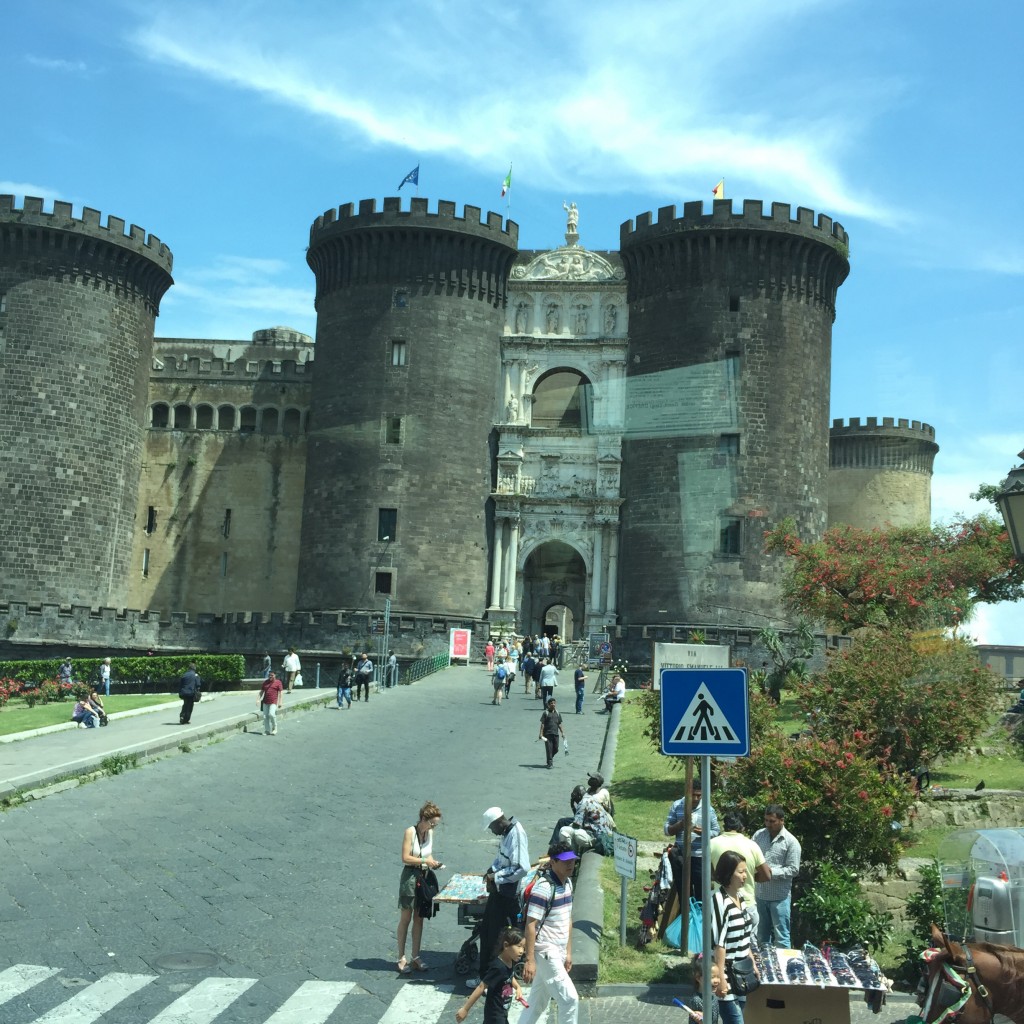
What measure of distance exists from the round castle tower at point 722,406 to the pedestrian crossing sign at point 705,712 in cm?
3709

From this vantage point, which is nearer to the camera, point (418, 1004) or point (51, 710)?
point (418, 1004)

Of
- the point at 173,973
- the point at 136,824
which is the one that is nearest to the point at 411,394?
the point at 136,824

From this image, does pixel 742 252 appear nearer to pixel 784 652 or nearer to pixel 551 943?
pixel 784 652

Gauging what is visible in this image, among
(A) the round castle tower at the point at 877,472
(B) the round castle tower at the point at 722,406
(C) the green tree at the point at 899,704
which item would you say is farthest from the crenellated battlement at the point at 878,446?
(C) the green tree at the point at 899,704

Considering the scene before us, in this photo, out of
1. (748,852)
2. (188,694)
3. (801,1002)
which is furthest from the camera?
(188,694)

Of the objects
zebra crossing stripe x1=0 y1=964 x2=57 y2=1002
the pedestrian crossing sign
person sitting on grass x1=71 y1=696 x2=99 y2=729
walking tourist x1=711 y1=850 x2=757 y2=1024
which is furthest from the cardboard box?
person sitting on grass x1=71 y1=696 x2=99 y2=729

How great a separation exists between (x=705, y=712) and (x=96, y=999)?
17.1 ft

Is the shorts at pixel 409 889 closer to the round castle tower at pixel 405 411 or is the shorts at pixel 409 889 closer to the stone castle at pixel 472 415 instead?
the stone castle at pixel 472 415

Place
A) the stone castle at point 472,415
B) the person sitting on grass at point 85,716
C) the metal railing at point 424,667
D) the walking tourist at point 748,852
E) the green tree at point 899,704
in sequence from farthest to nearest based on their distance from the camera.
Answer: the stone castle at point 472,415 → the metal railing at point 424,667 → the person sitting on grass at point 85,716 → the green tree at point 899,704 → the walking tourist at point 748,852

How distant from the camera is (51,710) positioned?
31.8 m

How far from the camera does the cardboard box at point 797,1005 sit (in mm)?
9789

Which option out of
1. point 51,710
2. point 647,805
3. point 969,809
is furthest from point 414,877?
point 51,710

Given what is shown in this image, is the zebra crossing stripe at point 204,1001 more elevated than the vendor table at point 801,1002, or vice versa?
the vendor table at point 801,1002

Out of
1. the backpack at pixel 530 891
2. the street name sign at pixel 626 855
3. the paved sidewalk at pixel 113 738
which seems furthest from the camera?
the paved sidewalk at pixel 113 738
